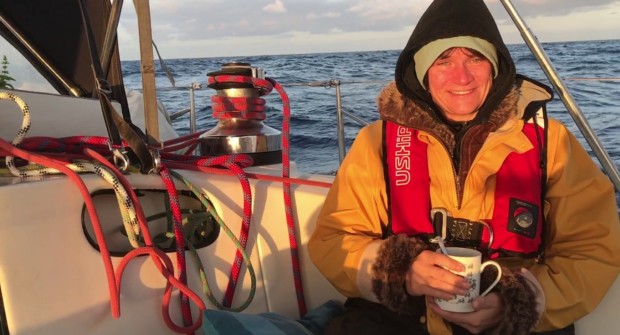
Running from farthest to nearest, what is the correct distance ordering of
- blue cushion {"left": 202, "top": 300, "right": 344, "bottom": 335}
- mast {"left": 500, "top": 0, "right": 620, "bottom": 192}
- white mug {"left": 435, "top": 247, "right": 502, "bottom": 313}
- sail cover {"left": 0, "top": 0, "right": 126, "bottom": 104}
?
sail cover {"left": 0, "top": 0, "right": 126, "bottom": 104} < mast {"left": 500, "top": 0, "right": 620, "bottom": 192} < blue cushion {"left": 202, "top": 300, "right": 344, "bottom": 335} < white mug {"left": 435, "top": 247, "right": 502, "bottom": 313}

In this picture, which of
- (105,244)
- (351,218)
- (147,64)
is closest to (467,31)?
(351,218)

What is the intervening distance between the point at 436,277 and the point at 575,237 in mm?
469

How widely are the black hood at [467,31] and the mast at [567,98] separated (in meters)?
0.18

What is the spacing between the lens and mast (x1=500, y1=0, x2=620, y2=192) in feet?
5.88

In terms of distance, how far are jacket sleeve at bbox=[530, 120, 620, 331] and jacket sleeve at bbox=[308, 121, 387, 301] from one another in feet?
1.60

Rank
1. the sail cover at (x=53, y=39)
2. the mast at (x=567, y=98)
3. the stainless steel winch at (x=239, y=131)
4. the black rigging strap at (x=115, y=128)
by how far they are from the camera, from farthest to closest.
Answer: the sail cover at (x=53, y=39), the stainless steel winch at (x=239, y=131), the mast at (x=567, y=98), the black rigging strap at (x=115, y=128)

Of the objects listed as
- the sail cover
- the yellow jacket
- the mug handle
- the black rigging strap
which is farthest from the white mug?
the sail cover

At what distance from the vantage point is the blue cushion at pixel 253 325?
145cm

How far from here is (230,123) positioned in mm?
2268

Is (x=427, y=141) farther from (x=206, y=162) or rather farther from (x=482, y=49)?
(x=206, y=162)

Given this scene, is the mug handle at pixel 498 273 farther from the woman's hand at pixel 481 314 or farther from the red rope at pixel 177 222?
the red rope at pixel 177 222

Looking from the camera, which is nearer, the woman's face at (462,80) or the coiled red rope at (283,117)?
the woman's face at (462,80)

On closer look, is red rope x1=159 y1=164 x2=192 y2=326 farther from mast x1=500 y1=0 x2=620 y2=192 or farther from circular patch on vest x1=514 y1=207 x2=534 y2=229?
mast x1=500 y1=0 x2=620 y2=192

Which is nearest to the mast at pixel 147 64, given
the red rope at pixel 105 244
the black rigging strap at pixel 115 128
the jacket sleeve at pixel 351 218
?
the black rigging strap at pixel 115 128
